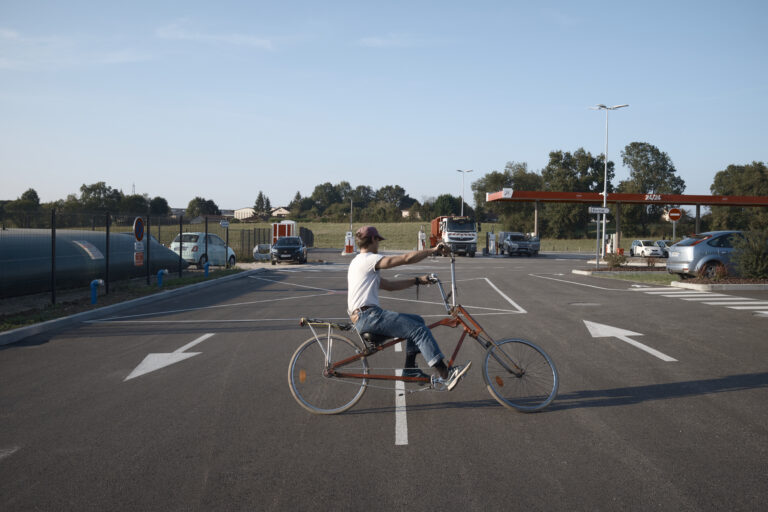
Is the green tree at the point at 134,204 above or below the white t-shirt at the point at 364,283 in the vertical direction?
above

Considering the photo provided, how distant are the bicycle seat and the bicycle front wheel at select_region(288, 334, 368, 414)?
0.16m

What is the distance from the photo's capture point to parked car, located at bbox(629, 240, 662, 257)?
141 feet

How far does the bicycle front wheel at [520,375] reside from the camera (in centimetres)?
535

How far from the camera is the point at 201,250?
85.8 feet

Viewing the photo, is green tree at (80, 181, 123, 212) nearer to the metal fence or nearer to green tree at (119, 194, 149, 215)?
green tree at (119, 194, 149, 215)

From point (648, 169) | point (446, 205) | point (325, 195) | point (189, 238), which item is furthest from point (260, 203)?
point (189, 238)

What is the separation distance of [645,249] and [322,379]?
143 feet

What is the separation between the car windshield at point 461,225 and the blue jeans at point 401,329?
37456 millimetres

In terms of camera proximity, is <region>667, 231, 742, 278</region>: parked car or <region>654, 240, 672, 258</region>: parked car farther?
<region>654, 240, 672, 258</region>: parked car

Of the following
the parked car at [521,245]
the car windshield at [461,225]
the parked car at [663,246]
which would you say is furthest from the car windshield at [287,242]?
the parked car at [663,246]

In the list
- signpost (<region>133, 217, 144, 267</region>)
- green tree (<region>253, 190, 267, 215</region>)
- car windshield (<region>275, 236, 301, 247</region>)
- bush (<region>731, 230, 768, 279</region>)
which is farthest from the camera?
green tree (<region>253, 190, 267, 215</region>)

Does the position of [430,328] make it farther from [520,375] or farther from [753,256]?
[753,256]

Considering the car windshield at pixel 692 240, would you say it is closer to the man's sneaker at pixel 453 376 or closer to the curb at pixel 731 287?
the curb at pixel 731 287

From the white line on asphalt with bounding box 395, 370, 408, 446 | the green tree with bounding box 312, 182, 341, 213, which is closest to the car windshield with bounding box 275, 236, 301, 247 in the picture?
the white line on asphalt with bounding box 395, 370, 408, 446
